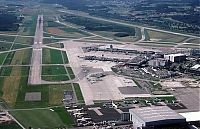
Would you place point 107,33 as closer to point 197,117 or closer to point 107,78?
point 107,78

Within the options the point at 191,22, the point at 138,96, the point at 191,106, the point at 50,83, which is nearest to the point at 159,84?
the point at 138,96

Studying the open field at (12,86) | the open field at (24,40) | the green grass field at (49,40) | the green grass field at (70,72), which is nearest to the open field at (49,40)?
the green grass field at (49,40)

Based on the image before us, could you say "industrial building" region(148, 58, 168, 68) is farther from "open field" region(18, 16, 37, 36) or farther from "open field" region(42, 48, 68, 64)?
"open field" region(18, 16, 37, 36)

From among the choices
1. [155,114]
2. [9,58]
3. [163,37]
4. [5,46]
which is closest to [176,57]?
[163,37]

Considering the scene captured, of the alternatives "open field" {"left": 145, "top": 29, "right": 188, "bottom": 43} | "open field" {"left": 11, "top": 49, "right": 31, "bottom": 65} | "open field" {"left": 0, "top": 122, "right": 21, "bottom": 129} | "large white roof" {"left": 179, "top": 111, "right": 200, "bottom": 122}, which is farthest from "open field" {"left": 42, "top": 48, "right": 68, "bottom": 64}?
"large white roof" {"left": 179, "top": 111, "right": 200, "bottom": 122}

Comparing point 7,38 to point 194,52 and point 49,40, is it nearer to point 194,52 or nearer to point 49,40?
point 49,40

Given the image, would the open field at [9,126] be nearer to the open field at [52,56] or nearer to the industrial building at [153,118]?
the industrial building at [153,118]

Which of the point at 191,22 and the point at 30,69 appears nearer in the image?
the point at 30,69
